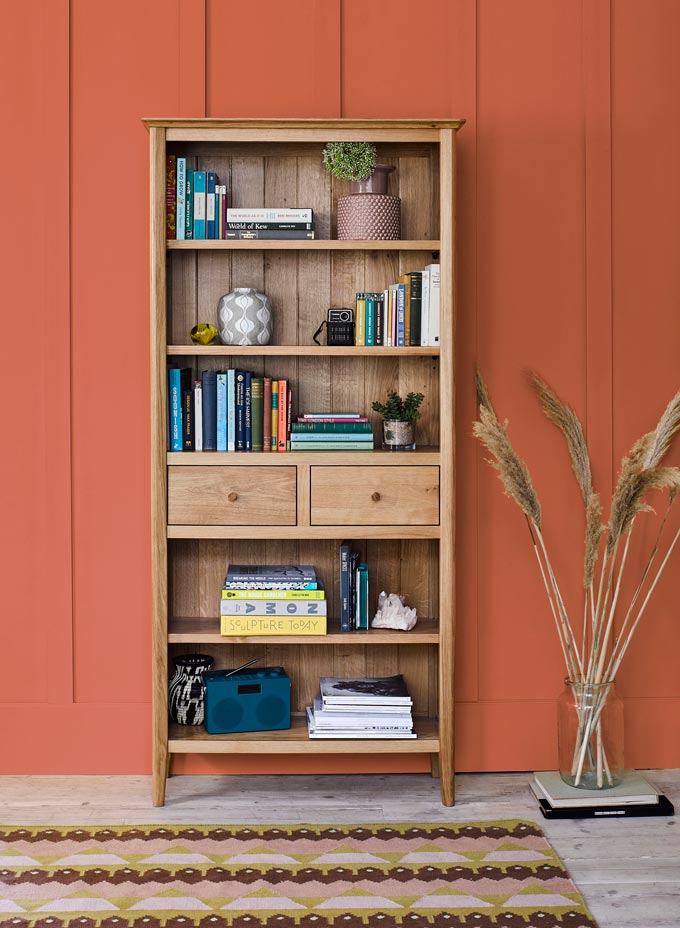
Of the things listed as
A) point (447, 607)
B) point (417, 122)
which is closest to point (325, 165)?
point (417, 122)

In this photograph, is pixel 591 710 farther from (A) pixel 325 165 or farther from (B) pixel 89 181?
(B) pixel 89 181

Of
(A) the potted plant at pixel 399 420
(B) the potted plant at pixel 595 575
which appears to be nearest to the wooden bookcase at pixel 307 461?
(A) the potted plant at pixel 399 420

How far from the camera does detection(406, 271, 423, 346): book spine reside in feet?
9.89

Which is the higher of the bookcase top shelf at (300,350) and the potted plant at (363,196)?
the potted plant at (363,196)

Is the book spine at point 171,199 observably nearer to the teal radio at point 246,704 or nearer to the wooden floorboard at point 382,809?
the teal radio at point 246,704

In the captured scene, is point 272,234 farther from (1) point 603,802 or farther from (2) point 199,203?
(1) point 603,802

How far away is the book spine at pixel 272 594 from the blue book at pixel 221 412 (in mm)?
448

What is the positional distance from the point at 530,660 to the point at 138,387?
1620 mm

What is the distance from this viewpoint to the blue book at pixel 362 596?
3.05 meters

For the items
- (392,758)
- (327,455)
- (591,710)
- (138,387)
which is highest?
(138,387)

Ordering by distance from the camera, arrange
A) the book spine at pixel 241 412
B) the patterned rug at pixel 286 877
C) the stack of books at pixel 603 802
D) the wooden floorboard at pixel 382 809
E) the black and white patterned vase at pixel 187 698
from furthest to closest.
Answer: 1. the black and white patterned vase at pixel 187 698
2. the book spine at pixel 241 412
3. the stack of books at pixel 603 802
4. the wooden floorboard at pixel 382 809
5. the patterned rug at pixel 286 877

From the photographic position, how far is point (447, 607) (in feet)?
9.74

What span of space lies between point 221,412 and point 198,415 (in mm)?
74

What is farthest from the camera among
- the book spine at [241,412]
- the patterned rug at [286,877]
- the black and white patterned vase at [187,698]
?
the black and white patterned vase at [187,698]
